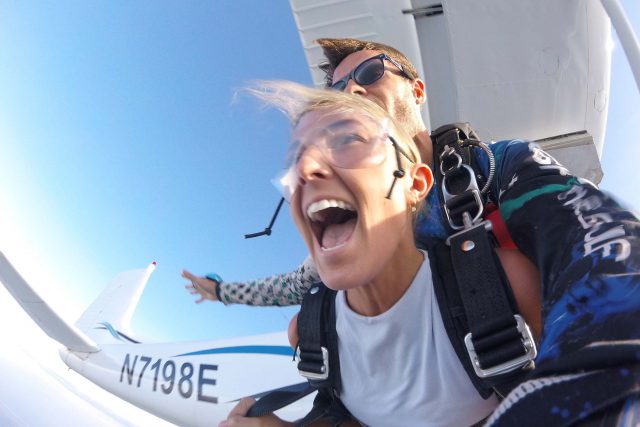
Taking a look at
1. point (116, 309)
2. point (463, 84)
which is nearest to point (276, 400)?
point (463, 84)

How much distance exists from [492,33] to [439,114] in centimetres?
52

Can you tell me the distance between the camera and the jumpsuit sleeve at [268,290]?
161 cm

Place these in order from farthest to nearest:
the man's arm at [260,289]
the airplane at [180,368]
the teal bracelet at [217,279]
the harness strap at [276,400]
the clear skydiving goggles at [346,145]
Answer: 1. the airplane at [180,368]
2. the teal bracelet at [217,279]
3. the man's arm at [260,289]
4. the harness strap at [276,400]
5. the clear skydiving goggles at [346,145]

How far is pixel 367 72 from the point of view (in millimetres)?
1319

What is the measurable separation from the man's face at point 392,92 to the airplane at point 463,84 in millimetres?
689

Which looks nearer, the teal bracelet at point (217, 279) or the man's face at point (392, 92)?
the man's face at point (392, 92)

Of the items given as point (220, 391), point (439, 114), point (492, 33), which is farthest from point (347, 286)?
point (220, 391)

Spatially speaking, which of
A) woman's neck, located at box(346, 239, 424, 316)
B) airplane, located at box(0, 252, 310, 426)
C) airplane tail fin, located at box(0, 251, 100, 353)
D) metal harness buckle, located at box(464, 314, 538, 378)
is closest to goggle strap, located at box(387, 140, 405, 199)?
woman's neck, located at box(346, 239, 424, 316)

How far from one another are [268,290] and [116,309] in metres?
5.75

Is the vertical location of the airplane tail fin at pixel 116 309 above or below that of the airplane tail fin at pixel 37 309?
below

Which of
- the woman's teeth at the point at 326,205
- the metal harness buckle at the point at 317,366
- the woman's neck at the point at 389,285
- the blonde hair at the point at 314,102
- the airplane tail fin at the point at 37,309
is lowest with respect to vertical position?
the airplane tail fin at the point at 37,309

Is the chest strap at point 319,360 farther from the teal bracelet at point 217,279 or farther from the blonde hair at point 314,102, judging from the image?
the teal bracelet at point 217,279

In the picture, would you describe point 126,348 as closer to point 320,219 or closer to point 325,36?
point 325,36

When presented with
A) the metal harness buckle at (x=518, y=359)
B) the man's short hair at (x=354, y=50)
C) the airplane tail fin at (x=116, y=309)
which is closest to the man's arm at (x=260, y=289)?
the man's short hair at (x=354, y=50)
